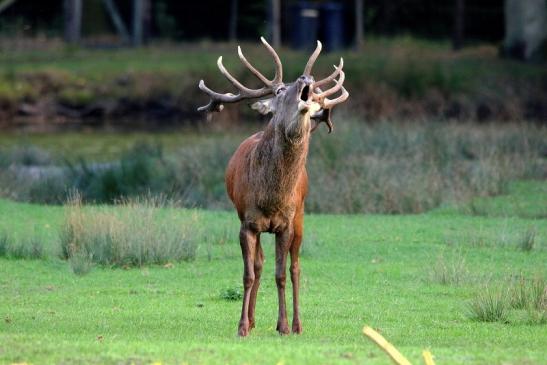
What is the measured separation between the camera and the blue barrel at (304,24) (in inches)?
2105

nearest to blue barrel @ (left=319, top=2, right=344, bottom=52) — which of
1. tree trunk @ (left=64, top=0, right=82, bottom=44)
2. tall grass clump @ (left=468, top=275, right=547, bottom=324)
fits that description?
tree trunk @ (left=64, top=0, right=82, bottom=44)

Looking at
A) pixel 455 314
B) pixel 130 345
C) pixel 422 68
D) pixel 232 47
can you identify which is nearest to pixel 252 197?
pixel 130 345

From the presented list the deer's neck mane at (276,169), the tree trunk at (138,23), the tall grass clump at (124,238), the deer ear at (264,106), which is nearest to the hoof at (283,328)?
→ the deer's neck mane at (276,169)

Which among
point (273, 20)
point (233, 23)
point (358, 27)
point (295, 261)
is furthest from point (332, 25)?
point (295, 261)

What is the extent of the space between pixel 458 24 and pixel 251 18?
33.2 feet

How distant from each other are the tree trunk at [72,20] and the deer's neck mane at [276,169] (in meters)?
43.4

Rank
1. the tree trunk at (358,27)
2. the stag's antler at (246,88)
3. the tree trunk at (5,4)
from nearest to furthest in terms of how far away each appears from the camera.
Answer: the stag's antler at (246,88) → the tree trunk at (358,27) → the tree trunk at (5,4)

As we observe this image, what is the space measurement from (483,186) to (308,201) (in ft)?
10.8

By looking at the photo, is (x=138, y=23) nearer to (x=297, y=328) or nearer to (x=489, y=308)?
(x=489, y=308)

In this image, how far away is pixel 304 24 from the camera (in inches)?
2109

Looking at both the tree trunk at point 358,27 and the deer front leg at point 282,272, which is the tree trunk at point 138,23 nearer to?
the tree trunk at point 358,27

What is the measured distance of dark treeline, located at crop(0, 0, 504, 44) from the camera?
5878 centimetres

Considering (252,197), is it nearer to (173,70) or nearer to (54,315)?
(54,315)

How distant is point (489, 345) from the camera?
38.3ft
